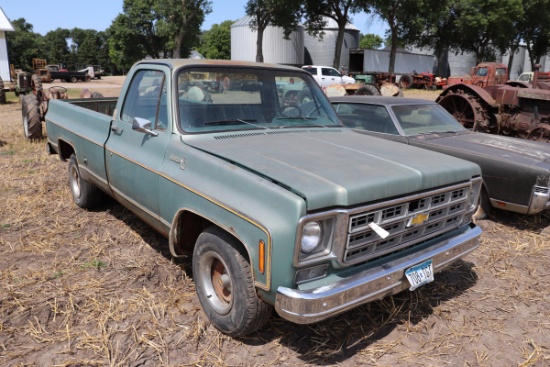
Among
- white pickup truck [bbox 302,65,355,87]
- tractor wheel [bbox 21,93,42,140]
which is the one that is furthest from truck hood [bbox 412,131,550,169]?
white pickup truck [bbox 302,65,355,87]

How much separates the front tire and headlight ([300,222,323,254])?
3.48 metres

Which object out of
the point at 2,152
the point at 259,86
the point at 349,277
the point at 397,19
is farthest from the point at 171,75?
the point at 397,19

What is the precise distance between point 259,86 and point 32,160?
5727mm

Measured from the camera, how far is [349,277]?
8.76 ft

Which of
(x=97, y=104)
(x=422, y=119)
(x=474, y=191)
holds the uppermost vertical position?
(x=97, y=104)

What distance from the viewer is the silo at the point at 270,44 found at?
157ft

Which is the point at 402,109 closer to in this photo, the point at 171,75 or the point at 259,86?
the point at 259,86

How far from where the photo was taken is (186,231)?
133 inches

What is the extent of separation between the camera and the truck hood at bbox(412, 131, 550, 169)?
16.7 feet

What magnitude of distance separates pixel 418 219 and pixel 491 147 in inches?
123

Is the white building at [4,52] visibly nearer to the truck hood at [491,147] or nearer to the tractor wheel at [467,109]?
the tractor wheel at [467,109]

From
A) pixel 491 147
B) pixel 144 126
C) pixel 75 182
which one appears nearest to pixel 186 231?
pixel 144 126

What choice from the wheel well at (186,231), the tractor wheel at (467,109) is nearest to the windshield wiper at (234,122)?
the wheel well at (186,231)

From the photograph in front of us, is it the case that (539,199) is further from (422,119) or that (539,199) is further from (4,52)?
(4,52)
